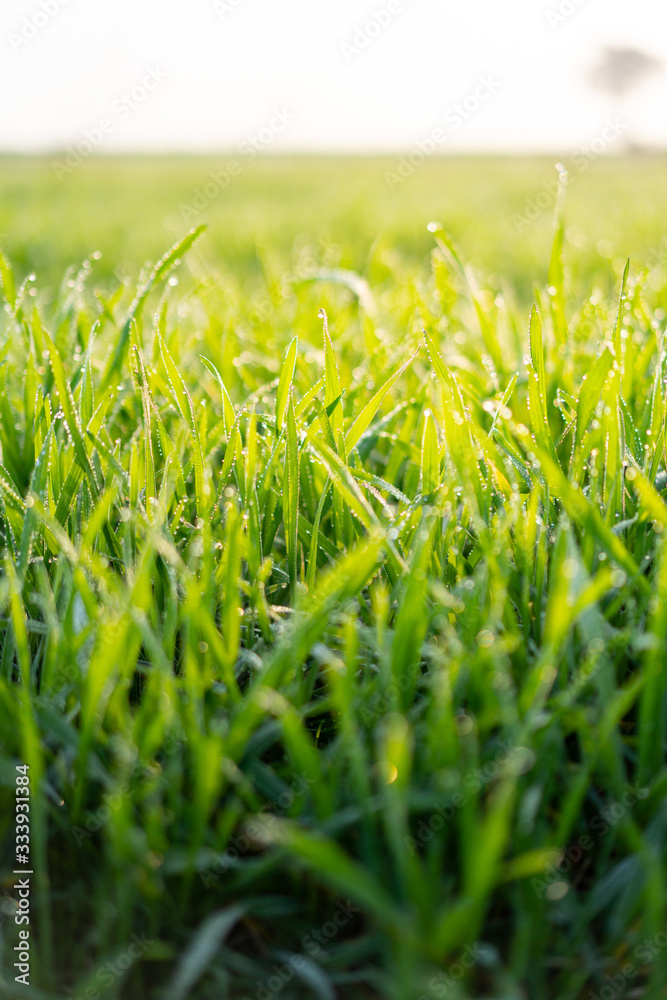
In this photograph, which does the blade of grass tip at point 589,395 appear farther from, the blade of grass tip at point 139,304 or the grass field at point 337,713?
the blade of grass tip at point 139,304

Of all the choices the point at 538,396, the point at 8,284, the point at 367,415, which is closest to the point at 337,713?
the point at 367,415

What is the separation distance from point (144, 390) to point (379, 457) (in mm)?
445

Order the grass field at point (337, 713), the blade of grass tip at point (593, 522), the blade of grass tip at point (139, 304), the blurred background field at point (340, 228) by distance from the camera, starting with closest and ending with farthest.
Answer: the grass field at point (337, 713)
the blade of grass tip at point (593, 522)
the blade of grass tip at point (139, 304)
the blurred background field at point (340, 228)

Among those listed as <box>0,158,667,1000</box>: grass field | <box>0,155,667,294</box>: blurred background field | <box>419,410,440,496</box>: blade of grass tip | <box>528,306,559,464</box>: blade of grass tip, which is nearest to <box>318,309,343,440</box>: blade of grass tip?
<box>0,158,667,1000</box>: grass field

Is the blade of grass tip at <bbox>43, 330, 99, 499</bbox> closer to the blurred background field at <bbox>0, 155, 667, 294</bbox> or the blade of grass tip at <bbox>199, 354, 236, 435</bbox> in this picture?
the blade of grass tip at <bbox>199, 354, 236, 435</bbox>

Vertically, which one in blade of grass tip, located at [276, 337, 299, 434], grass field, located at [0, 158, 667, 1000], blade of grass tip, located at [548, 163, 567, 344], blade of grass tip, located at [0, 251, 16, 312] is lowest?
grass field, located at [0, 158, 667, 1000]

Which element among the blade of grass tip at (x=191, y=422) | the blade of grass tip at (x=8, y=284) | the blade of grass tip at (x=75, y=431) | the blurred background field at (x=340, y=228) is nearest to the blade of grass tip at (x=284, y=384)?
the blade of grass tip at (x=191, y=422)

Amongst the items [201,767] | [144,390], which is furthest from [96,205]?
[201,767]

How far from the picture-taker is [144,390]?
951 millimetres

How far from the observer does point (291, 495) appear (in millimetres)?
914

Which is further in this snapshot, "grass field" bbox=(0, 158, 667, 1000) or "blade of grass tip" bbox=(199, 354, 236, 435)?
"blade of grass tip" bbox=(199, 354, 236, 435)

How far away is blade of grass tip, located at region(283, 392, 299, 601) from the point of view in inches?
35.6

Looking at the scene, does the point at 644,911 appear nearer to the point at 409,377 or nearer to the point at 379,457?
the point at 379,457

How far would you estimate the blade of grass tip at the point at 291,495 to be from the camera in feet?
2.97
